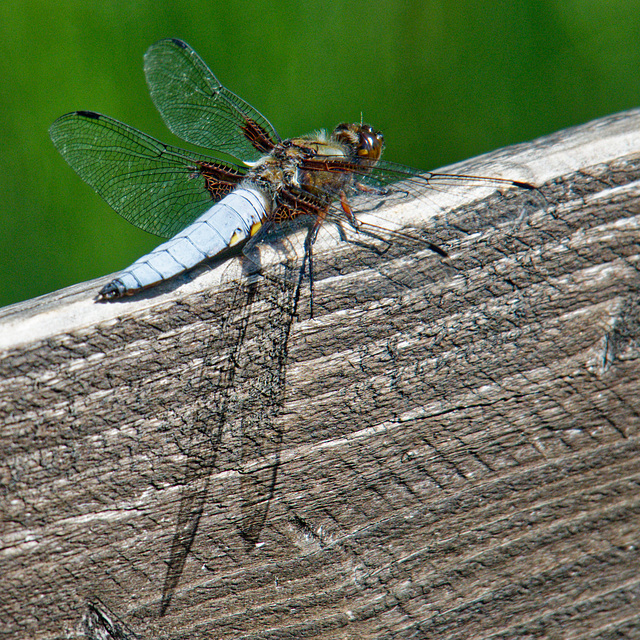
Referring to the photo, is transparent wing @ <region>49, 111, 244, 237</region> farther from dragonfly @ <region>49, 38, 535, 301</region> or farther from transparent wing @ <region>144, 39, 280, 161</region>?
transparent wing @ <region>144, 39, 280, 161</region>

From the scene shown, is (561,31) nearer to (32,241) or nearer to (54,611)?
(32,241)

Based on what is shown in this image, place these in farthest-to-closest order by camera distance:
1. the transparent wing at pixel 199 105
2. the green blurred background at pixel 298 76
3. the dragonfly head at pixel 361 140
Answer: the green blurred background at pixel 298 76 < the transparent wing at pixel 199 105 < the dragonfly head at pixel 361 140

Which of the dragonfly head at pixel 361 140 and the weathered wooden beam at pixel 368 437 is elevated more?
the dragonfly head at pixel 361 140

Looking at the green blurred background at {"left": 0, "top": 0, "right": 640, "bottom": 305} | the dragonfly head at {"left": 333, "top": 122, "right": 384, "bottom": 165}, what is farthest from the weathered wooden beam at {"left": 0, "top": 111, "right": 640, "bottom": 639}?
the green blurred background at {"left": 0, "top": 0, "right": 640, "bottom": 305}

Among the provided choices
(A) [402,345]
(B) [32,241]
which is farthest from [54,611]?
(B) [32,241]

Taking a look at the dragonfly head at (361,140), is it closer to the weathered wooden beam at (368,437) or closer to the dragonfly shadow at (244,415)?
the weathered wooden beam at (368,437)

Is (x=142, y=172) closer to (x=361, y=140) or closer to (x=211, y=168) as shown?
(x=211, y=168)

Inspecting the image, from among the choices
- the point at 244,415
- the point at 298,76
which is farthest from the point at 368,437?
the point at 298,76

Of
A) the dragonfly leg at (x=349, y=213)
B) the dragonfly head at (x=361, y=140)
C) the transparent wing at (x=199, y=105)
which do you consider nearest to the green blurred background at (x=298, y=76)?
the transparent wing at (x=199, y=105)
